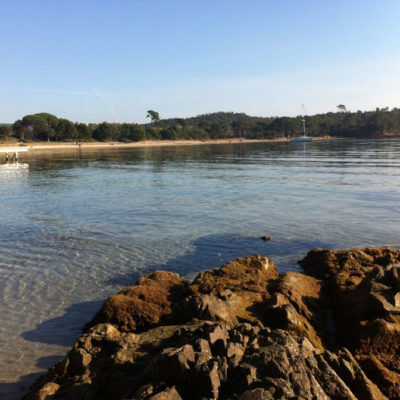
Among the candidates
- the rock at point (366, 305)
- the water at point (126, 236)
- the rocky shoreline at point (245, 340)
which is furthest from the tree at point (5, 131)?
the rock at point (366, 305)

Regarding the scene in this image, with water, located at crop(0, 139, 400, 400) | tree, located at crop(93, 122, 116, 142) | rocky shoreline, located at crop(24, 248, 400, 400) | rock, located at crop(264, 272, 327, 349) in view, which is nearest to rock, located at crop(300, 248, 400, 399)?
rocky shoreline, located at crop(24, 248, 400, 400)

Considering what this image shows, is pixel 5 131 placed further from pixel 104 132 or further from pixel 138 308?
pixel 138 308

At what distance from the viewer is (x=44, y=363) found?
554 cm

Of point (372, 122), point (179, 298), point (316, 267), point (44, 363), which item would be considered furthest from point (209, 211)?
point (372, 122)

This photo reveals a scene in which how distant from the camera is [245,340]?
430 cm

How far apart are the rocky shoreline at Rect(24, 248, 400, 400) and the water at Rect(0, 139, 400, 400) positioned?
1177 millimetres

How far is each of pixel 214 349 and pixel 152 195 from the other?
1824 centimetres

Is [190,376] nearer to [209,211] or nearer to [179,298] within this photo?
[179,298]

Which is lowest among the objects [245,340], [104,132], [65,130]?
[245,340]

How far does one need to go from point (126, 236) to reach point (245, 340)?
350 inches

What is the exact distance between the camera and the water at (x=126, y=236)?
6.79 m

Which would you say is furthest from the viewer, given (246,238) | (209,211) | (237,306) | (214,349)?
(209,211)

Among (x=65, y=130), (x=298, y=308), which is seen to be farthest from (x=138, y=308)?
(x=65, y=130)

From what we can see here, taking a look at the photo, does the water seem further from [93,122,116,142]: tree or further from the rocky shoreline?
[93,122,116,142]: tree
